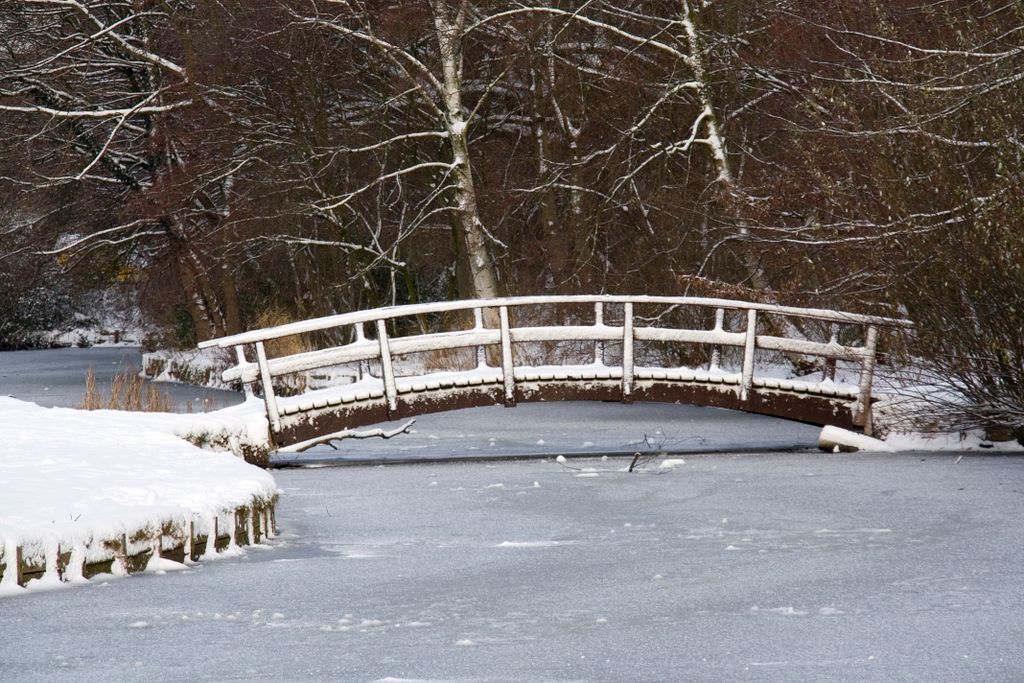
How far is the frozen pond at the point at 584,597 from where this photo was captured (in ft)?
17.3

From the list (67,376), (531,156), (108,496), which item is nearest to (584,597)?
(108,496)

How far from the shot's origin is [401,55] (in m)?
21.2

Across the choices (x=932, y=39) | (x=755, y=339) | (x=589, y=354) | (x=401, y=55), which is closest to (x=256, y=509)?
(x=755, y=339)

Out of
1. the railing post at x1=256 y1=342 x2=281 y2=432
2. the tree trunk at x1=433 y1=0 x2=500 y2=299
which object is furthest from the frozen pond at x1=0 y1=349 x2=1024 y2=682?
the tree trunk at x1=433 y1=0 x2=500 y2=299

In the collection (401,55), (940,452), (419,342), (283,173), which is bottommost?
(940,452)

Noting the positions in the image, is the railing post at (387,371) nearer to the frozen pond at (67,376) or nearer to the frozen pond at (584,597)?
the frozen pond at (584,597)

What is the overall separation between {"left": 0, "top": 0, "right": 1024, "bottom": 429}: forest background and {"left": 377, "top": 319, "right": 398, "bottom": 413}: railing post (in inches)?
138

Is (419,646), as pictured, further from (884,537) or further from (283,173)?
(283,173)

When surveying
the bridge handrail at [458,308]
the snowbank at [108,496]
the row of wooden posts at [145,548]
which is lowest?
the row of wooden posts at [145,548]

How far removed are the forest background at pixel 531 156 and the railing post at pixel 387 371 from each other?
3496mm

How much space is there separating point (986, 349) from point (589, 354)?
8.84 m

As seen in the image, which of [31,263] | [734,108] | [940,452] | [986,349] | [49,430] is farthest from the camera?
[31,263]

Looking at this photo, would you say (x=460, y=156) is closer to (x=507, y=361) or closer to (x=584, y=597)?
(x=507, y=361)

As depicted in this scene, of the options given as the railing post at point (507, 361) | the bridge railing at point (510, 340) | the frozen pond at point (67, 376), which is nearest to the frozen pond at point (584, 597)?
the bridge railing at point (510, 340)
